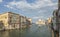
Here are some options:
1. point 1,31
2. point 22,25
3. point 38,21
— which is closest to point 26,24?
point 22,25

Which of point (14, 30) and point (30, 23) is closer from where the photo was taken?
point (30, 23)

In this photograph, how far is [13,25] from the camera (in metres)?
14.2

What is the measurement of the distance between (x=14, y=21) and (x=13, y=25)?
71 centimetres

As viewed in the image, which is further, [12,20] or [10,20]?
[12,20]

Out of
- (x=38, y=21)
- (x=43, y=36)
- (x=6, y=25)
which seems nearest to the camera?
(x=43, y=36)

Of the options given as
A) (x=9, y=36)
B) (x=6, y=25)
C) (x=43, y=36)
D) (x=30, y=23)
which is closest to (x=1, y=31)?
(x=6, y=25)

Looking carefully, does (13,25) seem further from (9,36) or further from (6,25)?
(9,36)

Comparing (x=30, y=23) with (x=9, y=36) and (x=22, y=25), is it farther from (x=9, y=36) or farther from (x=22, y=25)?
(x=9, y=36)

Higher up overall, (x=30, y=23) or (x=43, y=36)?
(x=30, y=23)

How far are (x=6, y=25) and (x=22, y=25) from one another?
1.38 meters

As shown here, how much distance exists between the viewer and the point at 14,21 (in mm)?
14781

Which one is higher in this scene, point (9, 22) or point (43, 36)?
point (9, 22)

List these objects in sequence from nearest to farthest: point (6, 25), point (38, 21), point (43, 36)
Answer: point (43, 36), point (38, 21), point (6, 25)

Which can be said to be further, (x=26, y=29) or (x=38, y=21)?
(x=26, y=29)
